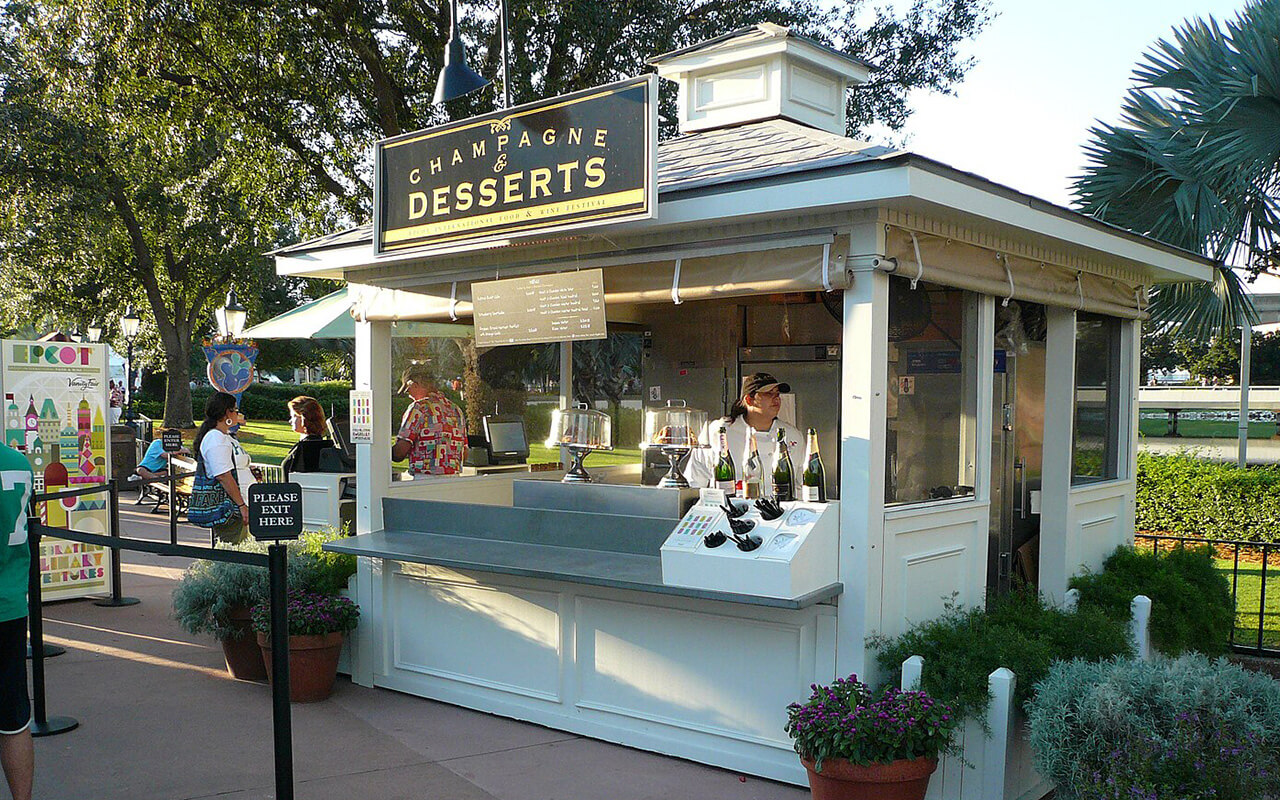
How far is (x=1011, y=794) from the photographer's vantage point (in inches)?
183

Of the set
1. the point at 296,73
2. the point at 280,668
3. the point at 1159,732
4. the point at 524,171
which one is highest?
the point at 296,73

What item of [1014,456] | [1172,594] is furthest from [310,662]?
[1172,594]

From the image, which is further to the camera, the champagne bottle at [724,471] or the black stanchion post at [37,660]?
the champagne bottle at [724,471]

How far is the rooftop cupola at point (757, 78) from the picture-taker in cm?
705

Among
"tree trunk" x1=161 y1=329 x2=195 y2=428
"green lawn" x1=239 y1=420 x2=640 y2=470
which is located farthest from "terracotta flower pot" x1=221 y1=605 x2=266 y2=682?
"tree trunk" x1=161 y1=329 x2=195 y2=428

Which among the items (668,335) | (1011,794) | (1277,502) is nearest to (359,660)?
(668,335)

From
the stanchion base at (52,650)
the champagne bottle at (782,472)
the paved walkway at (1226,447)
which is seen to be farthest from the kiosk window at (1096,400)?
the paved walkway at (1226,447)

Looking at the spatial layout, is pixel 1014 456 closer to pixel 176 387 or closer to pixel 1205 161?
pixel 1205 161

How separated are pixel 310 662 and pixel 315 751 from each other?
91 centimetres

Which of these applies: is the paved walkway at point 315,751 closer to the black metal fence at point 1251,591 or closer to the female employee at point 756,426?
the female employee at point 756,426

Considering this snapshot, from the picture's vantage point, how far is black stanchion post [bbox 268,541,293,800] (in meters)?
3.71

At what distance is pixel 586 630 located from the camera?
553 centimetres

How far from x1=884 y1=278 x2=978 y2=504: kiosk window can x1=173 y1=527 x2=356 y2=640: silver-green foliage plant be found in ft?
11.6

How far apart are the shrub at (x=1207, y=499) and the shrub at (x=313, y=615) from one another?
30.4ft
